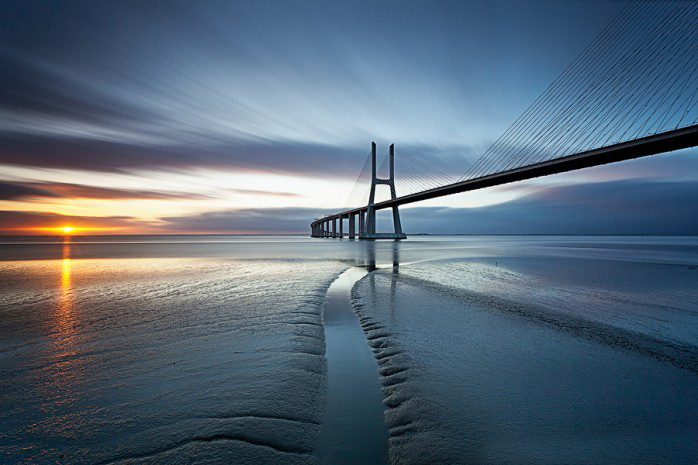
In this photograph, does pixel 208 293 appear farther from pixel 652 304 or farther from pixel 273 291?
pixel 652 304

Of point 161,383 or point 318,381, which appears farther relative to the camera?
point 318,381

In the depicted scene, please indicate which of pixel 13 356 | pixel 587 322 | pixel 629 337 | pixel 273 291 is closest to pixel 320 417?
pixel 13 356

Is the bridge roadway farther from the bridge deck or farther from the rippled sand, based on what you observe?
the rippled sand

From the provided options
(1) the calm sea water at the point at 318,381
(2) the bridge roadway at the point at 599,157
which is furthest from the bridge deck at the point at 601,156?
(1) the calm sea water at the point at 318,381

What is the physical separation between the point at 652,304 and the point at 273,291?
24.0ft

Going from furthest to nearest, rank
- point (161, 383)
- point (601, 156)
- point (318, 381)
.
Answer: point (601, 156) < point (318, 381) < point (161, 383)

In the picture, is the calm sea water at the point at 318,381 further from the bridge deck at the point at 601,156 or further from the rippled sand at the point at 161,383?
the bridge deck at the point at 601,156

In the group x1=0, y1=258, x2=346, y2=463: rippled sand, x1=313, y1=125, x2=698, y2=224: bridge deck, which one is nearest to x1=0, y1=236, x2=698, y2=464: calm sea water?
x1=0, y1=258, x2=346, y2=463: rippled sand

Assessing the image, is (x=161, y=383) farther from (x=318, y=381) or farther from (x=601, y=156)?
(x=601, y=156)

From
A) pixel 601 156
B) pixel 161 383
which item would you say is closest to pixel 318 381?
pixel 161 383

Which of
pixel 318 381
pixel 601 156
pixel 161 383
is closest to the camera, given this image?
pixel 161 383

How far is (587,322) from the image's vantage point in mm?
4914

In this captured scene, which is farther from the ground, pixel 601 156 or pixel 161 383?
pixel 601 156

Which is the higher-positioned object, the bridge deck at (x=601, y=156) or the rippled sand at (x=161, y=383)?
the bridge deck at (x=601, y=156)
